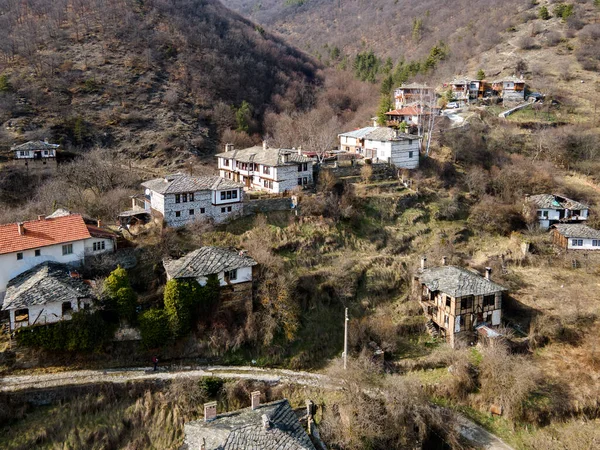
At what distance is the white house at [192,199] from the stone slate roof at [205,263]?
19.7 feet

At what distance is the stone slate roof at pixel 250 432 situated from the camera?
18484 mm

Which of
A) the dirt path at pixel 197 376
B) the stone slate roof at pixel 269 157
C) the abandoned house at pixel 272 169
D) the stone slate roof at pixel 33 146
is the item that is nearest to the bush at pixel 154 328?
the dirt path at pixel 197 376

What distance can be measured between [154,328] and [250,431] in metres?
11.4

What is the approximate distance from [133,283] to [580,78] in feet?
241

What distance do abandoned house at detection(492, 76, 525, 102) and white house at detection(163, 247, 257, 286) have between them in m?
53.6

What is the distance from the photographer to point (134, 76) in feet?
239

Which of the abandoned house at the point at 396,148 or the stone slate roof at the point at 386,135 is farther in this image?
the stone slate roof at the point at 386,135

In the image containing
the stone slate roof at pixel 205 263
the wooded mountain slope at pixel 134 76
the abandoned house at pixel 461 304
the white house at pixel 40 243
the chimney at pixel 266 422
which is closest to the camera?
the chimney at pixel 266 422

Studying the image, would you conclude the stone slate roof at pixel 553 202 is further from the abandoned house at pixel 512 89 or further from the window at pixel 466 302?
the abandoned house at pixel 512 89

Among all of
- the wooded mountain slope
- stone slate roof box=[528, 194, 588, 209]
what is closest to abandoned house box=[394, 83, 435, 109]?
the wooded mountain slope

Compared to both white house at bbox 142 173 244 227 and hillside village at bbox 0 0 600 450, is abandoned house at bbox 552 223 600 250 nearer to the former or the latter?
hillside village at bbox 0 0 600 450

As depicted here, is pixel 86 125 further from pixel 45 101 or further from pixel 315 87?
pixel 315 87

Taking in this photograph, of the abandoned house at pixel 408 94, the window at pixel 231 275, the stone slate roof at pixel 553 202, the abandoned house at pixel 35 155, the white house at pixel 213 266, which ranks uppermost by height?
the abandoned house at pixel 408 94

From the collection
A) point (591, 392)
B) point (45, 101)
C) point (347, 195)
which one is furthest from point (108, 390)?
point (45, 101)
